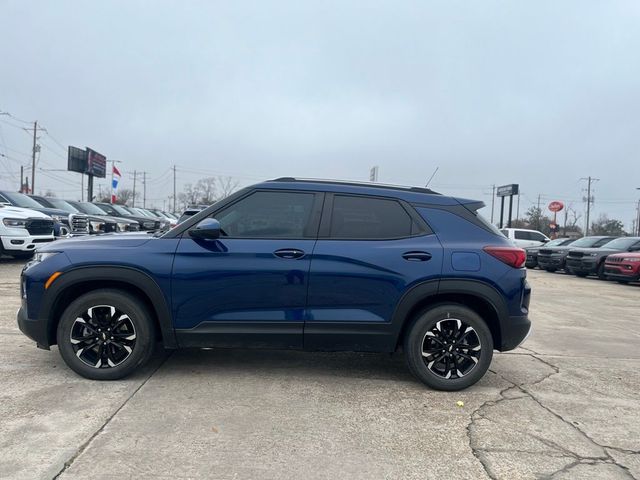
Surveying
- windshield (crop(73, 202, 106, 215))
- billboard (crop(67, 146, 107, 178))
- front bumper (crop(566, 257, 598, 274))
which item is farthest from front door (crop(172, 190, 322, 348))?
billboard (crop(67, 146, 107, 178))

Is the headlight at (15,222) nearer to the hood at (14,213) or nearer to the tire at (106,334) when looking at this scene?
the hood at (14,213)

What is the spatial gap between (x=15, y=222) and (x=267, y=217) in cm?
982

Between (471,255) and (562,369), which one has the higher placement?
(471,255)

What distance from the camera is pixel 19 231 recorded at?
11.7 meters

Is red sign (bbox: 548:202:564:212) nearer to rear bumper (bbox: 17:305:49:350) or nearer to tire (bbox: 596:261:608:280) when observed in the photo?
tire (bbox: 596:261:608:280)

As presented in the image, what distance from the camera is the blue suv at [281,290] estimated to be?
425 cm

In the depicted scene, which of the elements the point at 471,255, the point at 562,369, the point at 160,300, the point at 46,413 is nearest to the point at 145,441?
the point at 46,413

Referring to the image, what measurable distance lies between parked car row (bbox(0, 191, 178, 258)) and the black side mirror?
157 inches

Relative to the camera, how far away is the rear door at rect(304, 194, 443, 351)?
14.0 ft

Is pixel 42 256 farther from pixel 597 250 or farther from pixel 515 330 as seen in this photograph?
pixel 597 250

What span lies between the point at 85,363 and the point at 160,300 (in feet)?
2.89

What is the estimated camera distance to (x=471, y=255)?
4375 mm

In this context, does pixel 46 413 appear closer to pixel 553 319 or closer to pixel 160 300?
pixel 160 300

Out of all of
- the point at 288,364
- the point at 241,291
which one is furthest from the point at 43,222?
the point at 241,291
